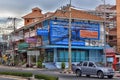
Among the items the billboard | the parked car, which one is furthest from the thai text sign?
the parked car

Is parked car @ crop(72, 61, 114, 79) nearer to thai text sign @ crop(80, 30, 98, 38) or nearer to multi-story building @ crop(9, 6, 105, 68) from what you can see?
multi-story building @ crop(9, 6, 105, 68)

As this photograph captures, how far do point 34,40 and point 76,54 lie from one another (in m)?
8.69

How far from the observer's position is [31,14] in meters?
92.4

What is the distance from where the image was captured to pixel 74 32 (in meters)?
67.4

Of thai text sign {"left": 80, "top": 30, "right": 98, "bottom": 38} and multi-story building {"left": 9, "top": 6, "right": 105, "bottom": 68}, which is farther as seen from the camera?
thai text sign {"left": 80, "top": 30, "right": 98, "bottom": 38}

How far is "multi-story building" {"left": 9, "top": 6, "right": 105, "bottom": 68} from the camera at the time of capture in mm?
66500

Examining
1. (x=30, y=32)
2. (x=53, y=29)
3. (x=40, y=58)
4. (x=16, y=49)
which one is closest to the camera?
(x=53, y=29)

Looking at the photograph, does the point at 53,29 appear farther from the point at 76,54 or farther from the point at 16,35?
the point at 16,35

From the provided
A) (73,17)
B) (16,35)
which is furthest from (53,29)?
(16,35)

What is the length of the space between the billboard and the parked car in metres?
24.7

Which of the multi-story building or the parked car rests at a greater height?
the multi-story building

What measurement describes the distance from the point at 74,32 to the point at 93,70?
28.8 m

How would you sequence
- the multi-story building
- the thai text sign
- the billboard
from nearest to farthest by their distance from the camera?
the billboard, the multi-story building, the thai text sign

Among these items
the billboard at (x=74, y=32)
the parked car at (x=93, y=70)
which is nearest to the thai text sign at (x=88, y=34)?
the billboard at (x=74, y=32)
